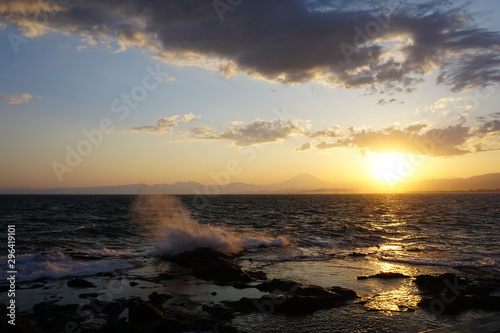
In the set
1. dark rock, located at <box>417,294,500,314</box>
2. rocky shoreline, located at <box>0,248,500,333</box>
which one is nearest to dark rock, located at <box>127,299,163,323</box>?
rocky shoreline, located at <box>0,248,500,333</box>

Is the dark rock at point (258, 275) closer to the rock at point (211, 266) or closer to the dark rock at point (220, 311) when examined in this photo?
the rock at point (211, 266)

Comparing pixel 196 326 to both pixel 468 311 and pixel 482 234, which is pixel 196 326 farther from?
pixel 482 234

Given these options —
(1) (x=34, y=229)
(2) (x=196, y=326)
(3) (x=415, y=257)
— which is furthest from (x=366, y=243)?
(1) (x=34, y=229)

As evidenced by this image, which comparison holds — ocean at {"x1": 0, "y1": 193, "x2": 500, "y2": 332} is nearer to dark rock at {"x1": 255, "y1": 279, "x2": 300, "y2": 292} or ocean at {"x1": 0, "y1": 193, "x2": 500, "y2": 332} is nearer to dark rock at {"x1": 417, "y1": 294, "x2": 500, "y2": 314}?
dark rock at {"x1": 417, "y1": 294, "x2": 500, "y2": 314}

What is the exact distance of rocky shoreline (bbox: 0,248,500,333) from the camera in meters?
10.6

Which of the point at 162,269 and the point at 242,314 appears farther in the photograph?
the point at 162,269

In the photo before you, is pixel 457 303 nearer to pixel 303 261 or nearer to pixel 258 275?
Result: pixel 258 275

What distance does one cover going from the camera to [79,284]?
15.7 metres

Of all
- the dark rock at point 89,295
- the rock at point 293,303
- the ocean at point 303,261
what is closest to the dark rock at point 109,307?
the dark rock at point 89,295

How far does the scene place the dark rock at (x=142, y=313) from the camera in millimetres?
11227

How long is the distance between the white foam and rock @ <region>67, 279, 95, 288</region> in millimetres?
2028

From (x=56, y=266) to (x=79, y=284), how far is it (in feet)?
13.4

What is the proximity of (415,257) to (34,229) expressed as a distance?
3629 centimetres

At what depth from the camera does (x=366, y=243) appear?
31047 mm
